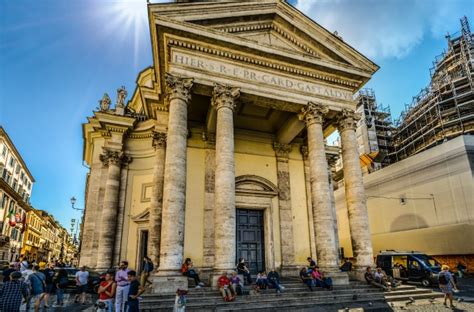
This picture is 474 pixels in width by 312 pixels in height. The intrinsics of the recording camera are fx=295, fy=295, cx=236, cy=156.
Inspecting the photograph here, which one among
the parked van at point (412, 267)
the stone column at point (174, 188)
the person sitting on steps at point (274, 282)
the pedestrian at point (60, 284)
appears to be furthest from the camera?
the parked van at point (412, 267)

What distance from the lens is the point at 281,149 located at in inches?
646

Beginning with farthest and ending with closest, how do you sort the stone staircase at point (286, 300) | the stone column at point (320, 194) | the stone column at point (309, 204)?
the stone column at point (309, 204), the stone column at point (320, 194), the stone staircase at point (286, 300)

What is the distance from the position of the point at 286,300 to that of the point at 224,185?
418cm

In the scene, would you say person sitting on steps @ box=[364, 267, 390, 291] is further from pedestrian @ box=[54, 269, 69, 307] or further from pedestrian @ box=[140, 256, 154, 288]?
pedestrian @ box=[54, 269, 69, 307]

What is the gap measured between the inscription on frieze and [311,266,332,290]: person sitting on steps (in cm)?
767

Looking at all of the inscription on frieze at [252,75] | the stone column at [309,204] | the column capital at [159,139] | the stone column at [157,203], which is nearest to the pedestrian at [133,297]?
the stone column at [157,203]

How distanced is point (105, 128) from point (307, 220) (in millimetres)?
12464

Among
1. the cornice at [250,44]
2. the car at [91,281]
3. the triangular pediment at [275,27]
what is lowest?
the car at [91,281]

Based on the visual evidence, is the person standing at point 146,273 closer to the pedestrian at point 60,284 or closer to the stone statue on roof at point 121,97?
the pedestrian at point 60,284

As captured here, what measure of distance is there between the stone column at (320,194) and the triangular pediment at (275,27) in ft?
8.86

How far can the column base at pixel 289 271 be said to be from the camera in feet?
45.8

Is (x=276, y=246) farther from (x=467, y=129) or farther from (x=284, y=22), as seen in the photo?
(x=467, y=129)

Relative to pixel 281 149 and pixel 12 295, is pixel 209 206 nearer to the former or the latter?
pixel 281 149

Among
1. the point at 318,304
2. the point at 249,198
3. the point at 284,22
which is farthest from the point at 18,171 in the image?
the point at 318,304
